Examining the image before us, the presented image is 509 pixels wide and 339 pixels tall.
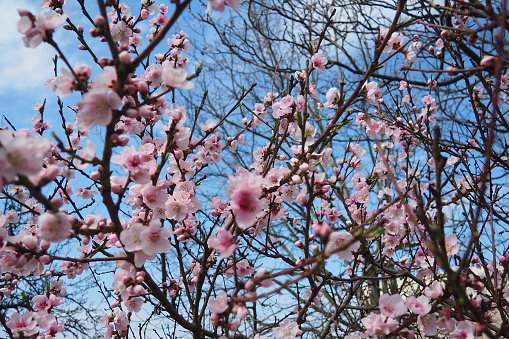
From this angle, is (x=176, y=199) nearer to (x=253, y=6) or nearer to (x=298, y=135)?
(x=298, y=135)

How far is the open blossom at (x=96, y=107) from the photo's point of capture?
150 centimetres

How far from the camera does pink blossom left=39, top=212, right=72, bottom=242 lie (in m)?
1.50

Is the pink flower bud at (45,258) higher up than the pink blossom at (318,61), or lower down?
lower down

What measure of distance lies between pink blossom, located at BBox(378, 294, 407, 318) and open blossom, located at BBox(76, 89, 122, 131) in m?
1.49

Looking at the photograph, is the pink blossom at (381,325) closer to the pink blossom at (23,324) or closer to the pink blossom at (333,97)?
the pink blossom at (333,97)

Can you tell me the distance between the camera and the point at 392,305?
6.08 ft

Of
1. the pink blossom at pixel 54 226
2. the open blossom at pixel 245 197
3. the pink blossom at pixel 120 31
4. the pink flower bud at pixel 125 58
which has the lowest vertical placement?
the open blossom at pixel 245 197

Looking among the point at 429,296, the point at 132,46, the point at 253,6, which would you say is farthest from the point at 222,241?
the point at 253,6

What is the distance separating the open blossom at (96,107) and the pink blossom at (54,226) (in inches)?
15.0

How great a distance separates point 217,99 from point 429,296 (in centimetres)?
927

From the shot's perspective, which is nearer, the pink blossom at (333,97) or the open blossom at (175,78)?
the open blossom at (175,78)

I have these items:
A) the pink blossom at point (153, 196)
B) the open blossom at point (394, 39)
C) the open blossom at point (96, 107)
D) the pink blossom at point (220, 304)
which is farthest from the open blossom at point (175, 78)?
the open blossom at point (394, 39)

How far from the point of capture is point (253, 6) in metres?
9.06

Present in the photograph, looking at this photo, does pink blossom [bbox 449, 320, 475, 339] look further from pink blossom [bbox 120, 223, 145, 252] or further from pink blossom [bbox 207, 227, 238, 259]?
pink blossom [bbox 120, 223, 145, 252]
